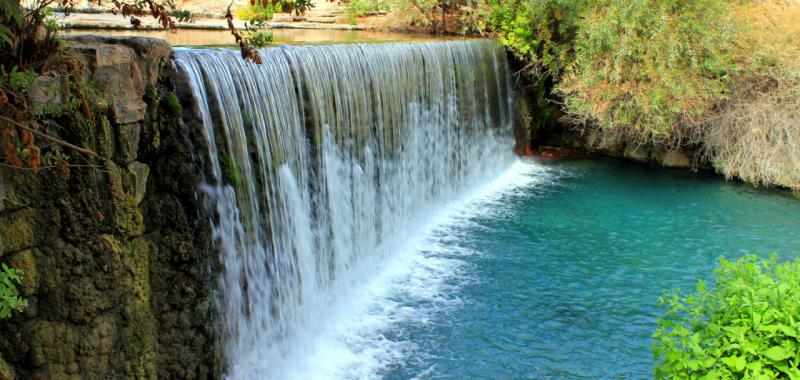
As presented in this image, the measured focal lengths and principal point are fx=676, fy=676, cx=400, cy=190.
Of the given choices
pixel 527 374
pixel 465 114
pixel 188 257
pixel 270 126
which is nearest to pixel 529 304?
pixel 527 374

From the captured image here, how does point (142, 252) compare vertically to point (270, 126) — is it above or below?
below

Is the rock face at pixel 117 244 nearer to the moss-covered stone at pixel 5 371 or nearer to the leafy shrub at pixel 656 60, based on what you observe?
the moss-covered stone at pixel 5 371

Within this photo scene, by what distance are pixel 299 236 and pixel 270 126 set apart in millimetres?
1197

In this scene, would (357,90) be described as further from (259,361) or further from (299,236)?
(259,361)

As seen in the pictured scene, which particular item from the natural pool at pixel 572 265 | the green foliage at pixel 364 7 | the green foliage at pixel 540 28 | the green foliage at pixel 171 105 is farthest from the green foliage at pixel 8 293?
the green foliage at pixel 364 7

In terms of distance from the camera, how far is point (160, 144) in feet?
15.4

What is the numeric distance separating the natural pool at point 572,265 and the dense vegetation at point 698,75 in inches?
33.0

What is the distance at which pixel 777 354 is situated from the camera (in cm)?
345

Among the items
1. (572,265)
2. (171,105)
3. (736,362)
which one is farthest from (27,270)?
(572,265)

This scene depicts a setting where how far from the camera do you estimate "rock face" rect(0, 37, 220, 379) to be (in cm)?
370

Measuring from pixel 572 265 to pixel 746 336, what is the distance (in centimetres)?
493

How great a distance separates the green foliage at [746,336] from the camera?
137 inches

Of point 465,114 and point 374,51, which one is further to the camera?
point 465,114

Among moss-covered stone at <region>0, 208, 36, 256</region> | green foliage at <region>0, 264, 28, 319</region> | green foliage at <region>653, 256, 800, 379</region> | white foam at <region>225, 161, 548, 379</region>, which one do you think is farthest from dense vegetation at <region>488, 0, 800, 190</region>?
green foliage at <region>0, 264, 28, 319</region>
